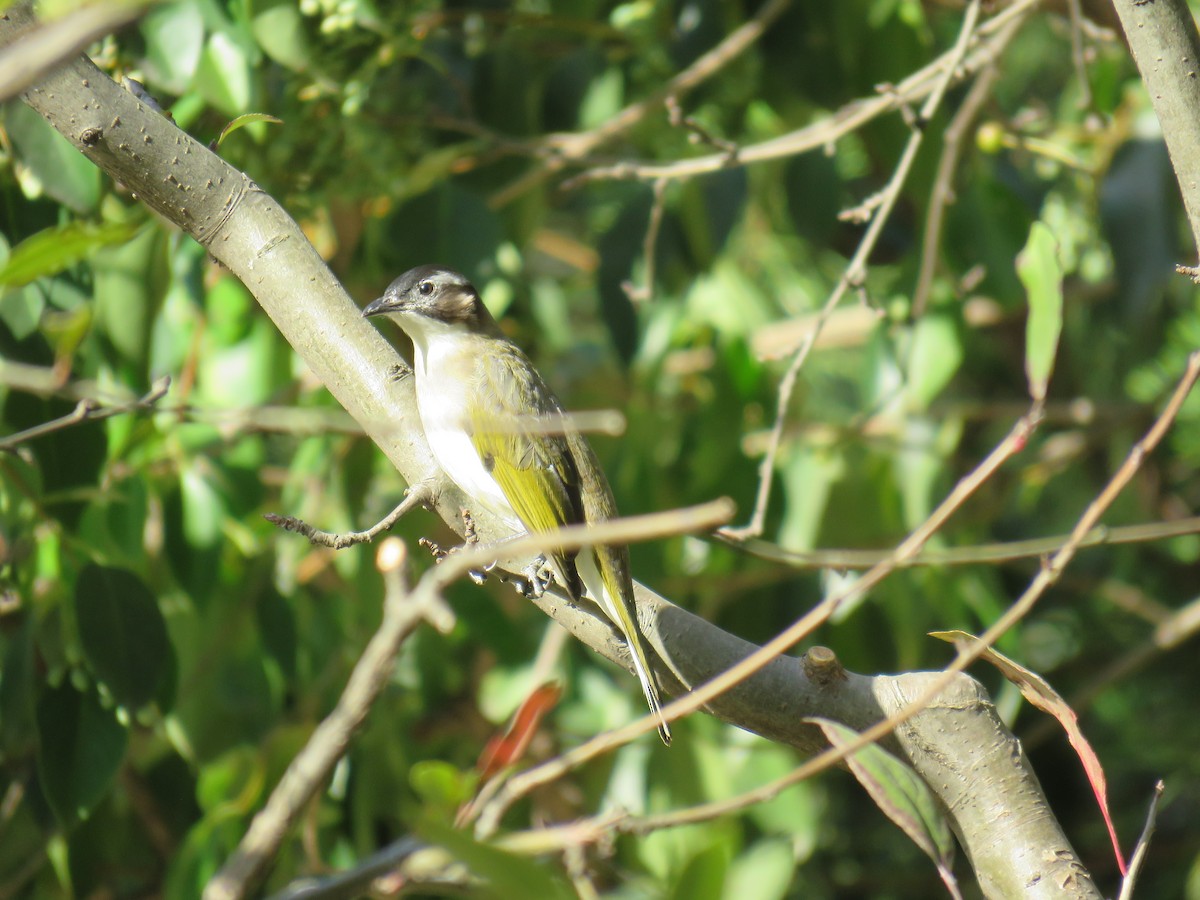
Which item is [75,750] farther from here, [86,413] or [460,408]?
[460,408]

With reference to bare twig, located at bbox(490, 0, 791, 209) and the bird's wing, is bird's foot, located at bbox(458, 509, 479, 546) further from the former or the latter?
bare twig, located at bbox(490, 0, 791, 209)

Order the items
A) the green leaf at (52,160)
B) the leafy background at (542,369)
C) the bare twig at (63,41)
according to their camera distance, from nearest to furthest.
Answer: the bare twig at (63,41) < the green leaf at (52,160) < the leafy background at (542,369)

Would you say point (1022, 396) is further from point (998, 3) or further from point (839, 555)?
point (839, 555)

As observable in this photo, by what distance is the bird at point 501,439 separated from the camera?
2.53 m

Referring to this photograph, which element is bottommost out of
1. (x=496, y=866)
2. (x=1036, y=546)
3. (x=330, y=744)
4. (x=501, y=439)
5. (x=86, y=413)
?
(x=1036, y=546)

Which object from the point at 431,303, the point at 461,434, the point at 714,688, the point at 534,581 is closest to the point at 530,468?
the point at 461,434

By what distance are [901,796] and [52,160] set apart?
5.67 feet

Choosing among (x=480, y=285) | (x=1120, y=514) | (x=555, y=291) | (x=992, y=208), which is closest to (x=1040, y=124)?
(x=992, y=208)

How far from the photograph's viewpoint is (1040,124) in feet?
12.8

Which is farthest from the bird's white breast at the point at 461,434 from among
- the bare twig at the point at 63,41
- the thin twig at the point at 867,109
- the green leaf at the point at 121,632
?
the bare twig at the point at 63,41

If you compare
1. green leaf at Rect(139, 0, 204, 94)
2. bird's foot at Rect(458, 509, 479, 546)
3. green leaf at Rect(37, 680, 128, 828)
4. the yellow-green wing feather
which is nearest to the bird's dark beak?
the yellow-green wing feather

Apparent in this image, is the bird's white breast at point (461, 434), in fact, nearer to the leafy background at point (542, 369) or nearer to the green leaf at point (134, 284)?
the leafy background at point (542, 369)

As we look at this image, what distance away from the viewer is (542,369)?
157 inches

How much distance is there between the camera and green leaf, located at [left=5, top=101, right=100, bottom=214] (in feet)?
6.86
